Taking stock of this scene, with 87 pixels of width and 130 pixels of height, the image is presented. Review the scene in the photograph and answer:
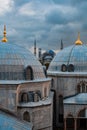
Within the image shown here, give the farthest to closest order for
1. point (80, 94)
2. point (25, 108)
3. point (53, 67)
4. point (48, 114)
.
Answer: point (53, 67)
point (80, 94)
point (48, 114)
point (25, 108)

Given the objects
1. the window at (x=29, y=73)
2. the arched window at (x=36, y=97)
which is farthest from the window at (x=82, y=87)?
the window at (x=29, y=73)

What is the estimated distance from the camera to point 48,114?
27.7m

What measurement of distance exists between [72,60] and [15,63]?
419 inches

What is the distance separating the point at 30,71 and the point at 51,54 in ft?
234

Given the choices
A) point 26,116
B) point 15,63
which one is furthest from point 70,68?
point 26,116

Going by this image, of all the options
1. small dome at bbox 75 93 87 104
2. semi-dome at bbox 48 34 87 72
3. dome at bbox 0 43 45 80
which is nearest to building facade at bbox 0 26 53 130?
dome at bbox 0 43 45 80

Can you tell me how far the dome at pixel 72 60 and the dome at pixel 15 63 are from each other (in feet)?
23.1

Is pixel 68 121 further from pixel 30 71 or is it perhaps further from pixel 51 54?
pixel 51 54

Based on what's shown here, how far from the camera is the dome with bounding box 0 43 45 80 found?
26.9 meters

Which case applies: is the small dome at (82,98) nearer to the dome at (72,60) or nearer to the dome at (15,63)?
the dome at (72,60)

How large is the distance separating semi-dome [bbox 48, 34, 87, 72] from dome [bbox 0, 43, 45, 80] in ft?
23.0

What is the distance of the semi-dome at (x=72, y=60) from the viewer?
36.0 metres

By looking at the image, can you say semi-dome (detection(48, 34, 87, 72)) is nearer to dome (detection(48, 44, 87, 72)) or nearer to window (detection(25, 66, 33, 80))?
dome (detection(48, 44, 87, 72))

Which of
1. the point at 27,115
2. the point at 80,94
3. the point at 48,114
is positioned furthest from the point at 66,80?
the point at 27,115
